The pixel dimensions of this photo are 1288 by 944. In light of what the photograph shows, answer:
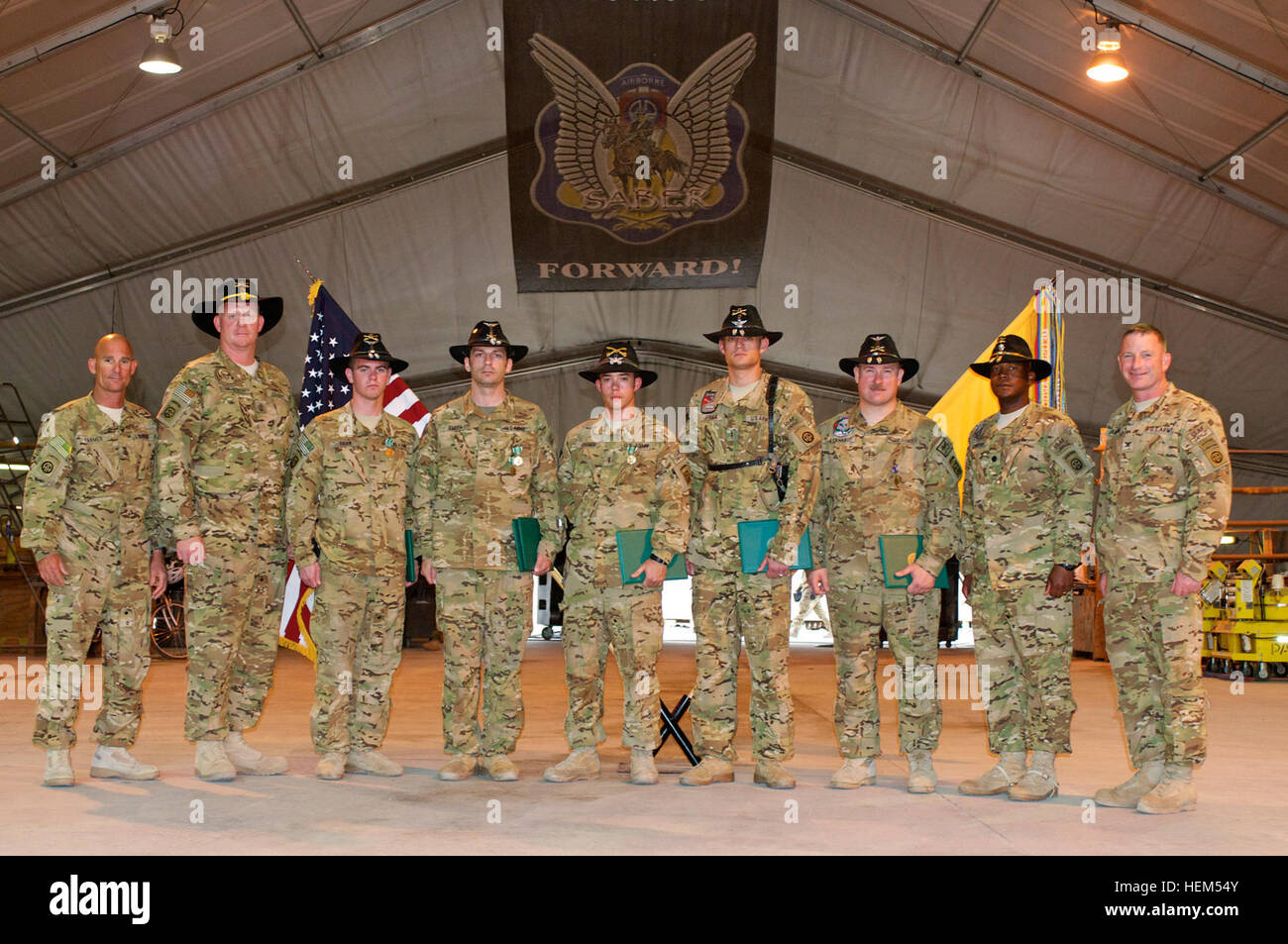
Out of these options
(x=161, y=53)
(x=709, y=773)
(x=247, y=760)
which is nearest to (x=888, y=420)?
(x=709, y=773)

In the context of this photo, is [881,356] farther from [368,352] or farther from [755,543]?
[368,352]

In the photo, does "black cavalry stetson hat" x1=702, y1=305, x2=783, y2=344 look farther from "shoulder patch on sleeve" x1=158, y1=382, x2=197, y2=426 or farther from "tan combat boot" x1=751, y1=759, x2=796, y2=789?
"shoulder patch on sleeve" x1=158, y1=382, x2=197, y2=426

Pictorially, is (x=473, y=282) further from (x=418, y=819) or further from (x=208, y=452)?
(x=418, y=819)

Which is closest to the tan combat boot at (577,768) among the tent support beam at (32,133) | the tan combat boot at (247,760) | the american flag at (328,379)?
the tan combat boot at (247,760)

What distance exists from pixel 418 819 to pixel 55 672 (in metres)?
1.83

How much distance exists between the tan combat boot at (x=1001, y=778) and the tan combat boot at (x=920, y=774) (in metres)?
0.13

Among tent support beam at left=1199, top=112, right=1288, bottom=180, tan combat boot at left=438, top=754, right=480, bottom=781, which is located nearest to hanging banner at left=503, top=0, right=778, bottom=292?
tent support beam at left=1199, top=112, right=1288, bottom=180

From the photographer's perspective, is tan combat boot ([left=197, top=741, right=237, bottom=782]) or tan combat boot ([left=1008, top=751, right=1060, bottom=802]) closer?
tan combat boot ([left=1008, top=751, right=1060, bottom=802])

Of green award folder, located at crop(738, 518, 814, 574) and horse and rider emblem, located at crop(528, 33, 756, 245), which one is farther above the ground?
horse and rider emblem, located at crop(528, 33, 756, 245)

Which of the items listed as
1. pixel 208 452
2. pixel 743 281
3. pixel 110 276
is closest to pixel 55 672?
pixel 208 452

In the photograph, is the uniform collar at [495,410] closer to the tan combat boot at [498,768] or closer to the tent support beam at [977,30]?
the tan combat boot at [498,768]

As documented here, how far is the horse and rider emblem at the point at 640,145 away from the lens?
38.9 feet

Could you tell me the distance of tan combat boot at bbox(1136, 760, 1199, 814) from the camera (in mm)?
4414

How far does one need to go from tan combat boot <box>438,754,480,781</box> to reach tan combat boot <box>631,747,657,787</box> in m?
0.72
